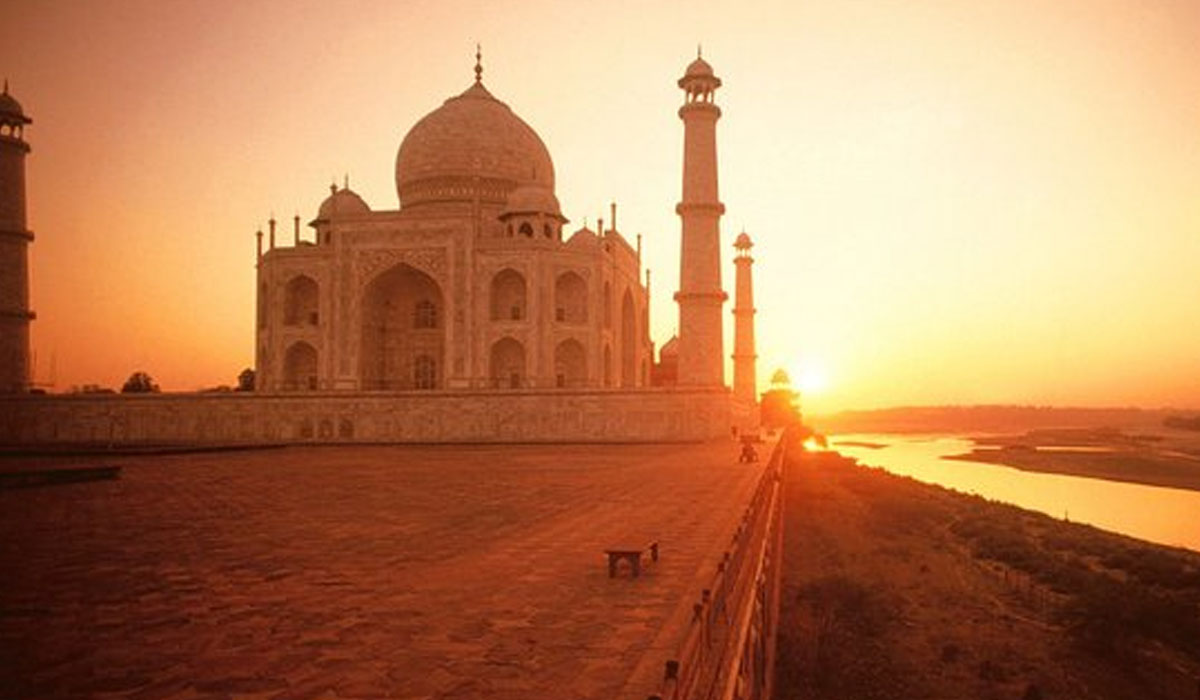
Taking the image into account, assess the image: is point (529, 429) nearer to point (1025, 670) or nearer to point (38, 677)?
point (1025, 670)

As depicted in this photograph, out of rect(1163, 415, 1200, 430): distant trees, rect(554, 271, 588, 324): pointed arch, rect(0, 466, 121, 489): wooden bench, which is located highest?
rect(554, 271, 588, 324): pointed arch

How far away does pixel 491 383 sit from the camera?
107 ft

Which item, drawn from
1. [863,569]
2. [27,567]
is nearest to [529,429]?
[863,569]

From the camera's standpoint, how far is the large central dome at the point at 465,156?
37.2m

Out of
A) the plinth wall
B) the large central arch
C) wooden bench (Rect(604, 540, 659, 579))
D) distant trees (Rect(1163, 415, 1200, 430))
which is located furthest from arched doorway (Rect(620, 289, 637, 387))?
distant trees (Rect(1163, 415, 1200, 430))

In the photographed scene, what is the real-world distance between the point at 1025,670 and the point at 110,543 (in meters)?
10.1

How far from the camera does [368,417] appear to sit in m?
29.3

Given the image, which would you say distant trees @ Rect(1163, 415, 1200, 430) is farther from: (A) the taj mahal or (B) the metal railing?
(B) the metal railing

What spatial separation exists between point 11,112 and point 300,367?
14.2 metres

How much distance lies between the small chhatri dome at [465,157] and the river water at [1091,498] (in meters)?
22.5

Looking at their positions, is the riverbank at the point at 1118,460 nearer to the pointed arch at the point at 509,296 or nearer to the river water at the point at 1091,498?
the river water at the point at 1091,498

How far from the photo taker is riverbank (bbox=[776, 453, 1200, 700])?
959cm

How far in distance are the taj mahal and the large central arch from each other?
0.06m

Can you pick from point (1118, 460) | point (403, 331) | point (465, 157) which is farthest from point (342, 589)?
point (1118, 460)
